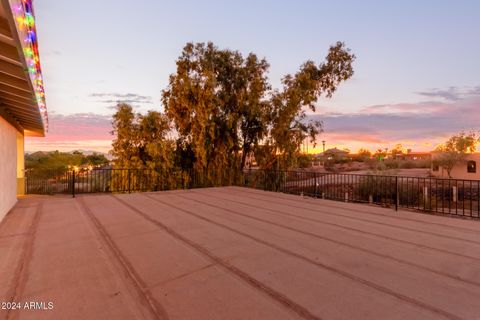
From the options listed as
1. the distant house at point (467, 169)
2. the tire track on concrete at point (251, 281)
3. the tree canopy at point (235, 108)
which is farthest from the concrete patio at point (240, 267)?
the distant house at point (467, 169)

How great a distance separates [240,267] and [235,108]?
9971 millimetres

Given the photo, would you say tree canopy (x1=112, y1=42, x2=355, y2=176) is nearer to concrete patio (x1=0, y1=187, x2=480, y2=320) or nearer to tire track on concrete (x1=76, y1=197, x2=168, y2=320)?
concrete patio (x1=0, y1=187, x2=480, y2=320)

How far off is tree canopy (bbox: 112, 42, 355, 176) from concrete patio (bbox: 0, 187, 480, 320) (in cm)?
703

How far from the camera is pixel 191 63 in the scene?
11812 mm

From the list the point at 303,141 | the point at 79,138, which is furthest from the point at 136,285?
the point at 79,138

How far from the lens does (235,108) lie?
39.2 feet

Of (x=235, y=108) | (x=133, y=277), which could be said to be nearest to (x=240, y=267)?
(x=133, y=277)

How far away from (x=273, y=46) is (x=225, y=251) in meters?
12.2

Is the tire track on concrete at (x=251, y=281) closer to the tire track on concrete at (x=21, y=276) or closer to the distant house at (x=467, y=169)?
the tire track on concrete at (x=21, y=276)

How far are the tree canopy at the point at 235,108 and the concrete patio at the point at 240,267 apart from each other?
7.03 m

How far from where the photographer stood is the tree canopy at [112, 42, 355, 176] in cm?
1138

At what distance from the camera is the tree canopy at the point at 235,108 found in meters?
11.4

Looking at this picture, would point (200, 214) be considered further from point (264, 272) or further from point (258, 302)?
point (258, 302)

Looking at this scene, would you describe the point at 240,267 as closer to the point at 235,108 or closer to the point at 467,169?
the point at 235,108
